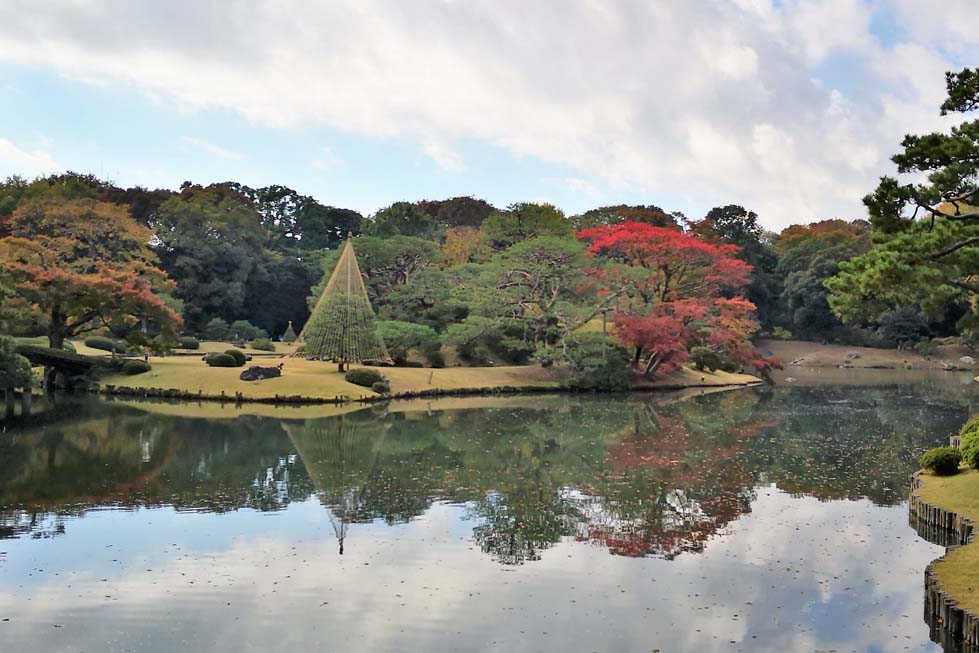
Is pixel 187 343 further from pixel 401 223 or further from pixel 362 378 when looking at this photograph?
pixel 401 223

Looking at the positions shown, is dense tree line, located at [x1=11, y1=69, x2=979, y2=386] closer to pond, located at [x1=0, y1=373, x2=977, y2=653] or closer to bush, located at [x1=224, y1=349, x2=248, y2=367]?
bush, located at [x1=224, y1=349, x2=248, y2=367]

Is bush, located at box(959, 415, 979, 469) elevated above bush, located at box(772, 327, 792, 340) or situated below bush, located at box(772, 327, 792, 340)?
below

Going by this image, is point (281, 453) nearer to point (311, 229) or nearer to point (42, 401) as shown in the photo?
point (42, 401)

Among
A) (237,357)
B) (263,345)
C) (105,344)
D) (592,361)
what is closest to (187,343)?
(263,345)

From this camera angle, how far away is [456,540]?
14.4 meters

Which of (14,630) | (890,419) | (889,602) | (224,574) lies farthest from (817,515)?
(890,419)

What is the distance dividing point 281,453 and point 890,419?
2226 cm

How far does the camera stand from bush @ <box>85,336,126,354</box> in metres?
45.5

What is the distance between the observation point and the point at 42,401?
1441 inches

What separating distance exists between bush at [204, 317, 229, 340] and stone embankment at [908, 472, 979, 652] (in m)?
50.1

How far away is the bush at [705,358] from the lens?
5281 centimetres

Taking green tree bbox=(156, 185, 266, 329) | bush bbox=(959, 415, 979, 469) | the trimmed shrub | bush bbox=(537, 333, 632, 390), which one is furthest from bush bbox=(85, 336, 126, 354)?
bush bbox=(959, 415, 979, 469)

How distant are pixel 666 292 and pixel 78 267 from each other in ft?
103

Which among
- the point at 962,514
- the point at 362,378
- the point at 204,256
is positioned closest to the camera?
the point at 962,514
